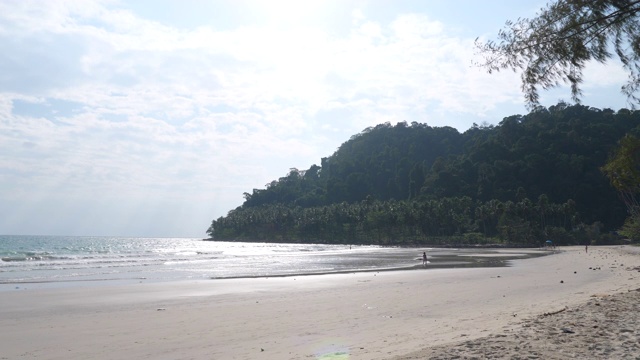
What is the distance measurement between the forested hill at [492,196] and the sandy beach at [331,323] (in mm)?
75359

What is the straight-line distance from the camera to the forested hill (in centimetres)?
10064

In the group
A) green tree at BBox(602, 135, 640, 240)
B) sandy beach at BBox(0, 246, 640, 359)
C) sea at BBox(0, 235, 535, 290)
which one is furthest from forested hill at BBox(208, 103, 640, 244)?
green tree at BBox(602, 135, 640, 240)

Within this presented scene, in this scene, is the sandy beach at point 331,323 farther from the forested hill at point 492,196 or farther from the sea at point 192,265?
the forested hill at point 492,196

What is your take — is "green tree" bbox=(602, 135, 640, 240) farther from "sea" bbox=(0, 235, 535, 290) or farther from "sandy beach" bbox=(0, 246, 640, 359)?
"sea" bbox=(0, 235, 535, 290)

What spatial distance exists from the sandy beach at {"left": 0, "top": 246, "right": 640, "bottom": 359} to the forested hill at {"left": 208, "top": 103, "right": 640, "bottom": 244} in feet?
247

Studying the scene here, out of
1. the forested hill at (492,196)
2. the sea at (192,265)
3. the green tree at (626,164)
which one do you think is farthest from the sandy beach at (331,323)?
the forested hill at (492,196)

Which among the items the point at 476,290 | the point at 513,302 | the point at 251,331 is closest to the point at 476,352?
the point at 251,331

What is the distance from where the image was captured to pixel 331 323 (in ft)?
42.6

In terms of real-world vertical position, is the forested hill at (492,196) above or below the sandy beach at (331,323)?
above

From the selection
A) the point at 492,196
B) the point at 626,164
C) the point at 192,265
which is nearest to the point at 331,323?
the point at 626,164

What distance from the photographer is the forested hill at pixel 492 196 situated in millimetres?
100637

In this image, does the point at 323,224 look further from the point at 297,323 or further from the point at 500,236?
the point at 297,323

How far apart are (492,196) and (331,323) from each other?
381 feet

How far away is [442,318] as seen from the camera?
12883 millimetres
